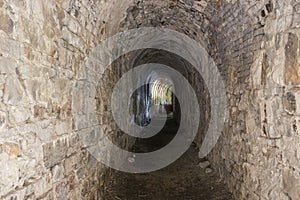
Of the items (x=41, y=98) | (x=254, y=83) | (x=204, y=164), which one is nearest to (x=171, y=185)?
(x=204, y=164)

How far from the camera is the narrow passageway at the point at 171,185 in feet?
11.0

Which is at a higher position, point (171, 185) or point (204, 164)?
point (204, 164)

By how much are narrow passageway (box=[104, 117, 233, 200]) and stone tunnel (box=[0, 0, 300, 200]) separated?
0.09 ft

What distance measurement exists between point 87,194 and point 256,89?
1918mm

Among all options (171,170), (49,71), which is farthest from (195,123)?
(49,71)

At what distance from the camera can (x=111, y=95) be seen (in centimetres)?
384

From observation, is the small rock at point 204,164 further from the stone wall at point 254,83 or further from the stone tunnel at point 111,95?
the stone wall at point 254,83

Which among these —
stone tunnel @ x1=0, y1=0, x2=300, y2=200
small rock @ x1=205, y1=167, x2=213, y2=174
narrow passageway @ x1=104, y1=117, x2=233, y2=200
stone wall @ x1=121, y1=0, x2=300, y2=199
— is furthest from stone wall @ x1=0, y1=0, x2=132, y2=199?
small rock @ x1=205, y1=167, x2=213, y2=174

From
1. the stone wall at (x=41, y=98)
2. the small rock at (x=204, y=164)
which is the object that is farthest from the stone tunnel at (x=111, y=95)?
the small rock at (x=204, y=164)

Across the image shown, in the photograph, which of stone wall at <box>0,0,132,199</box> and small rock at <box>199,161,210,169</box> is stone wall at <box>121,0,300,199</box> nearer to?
small rock at <box>199,161,210,169</box>

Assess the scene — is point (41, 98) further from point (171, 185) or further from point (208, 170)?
point (208, 170)

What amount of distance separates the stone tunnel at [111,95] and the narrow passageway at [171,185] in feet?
0.09

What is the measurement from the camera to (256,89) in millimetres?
2525

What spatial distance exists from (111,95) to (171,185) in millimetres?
1517
